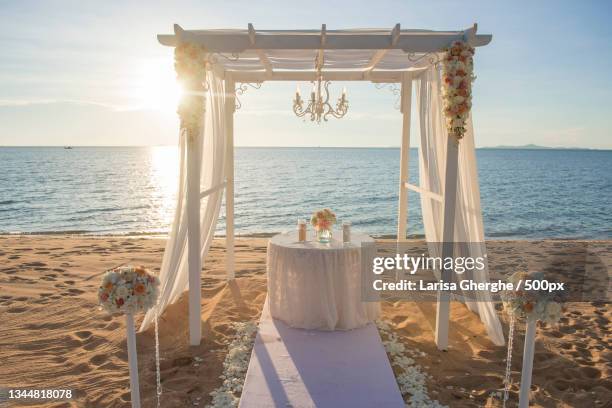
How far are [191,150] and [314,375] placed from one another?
8.48 feet

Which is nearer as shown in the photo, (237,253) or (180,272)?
(180,272)

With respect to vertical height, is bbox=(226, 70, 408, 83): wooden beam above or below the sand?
above

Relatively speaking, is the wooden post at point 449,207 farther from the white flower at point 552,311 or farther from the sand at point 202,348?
the white flower at point 552,311

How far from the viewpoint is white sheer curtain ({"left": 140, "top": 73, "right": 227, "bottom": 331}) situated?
192 inches

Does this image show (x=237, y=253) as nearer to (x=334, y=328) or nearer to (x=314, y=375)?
(x=334, y=328)

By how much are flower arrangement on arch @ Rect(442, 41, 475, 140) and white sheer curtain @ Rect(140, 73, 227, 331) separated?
2.69 meters

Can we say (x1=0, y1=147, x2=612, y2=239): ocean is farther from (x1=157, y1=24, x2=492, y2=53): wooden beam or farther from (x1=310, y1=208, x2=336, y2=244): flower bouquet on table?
(x1=157, y1=24, x2=492, y2=53): wooden beam

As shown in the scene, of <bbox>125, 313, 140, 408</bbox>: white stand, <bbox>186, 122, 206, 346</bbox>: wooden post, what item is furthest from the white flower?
<bbox>186, 122, 206, 346</bbox>: wooden post

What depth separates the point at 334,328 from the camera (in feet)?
16.0

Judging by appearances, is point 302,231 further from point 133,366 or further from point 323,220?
point 133,366

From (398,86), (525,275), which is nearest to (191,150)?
(525,275)

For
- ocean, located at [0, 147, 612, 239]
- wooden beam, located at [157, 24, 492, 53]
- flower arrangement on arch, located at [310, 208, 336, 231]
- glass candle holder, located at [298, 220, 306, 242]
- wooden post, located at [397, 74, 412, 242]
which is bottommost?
ocean, located at [0, 147, 612, 239]

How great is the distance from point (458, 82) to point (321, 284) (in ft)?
8.58

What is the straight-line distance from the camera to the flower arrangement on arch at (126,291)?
9.50 ft
